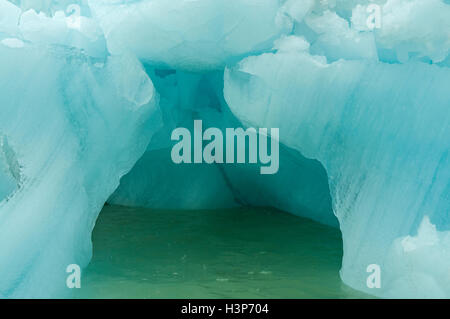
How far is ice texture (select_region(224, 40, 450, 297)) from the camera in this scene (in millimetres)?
3080

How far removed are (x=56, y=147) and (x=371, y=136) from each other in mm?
1785

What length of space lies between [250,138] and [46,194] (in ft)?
6.31

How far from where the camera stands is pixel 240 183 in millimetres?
5688

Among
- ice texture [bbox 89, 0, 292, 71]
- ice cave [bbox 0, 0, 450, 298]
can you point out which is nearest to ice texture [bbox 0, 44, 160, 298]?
ice cave [bbox 0, 0, 450, 298]

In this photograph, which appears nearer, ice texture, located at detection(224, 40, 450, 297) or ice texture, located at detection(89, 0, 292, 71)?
ice texture, located at detection(224, 40, 450, 297)

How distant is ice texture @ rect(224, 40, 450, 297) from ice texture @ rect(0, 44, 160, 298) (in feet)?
2.59

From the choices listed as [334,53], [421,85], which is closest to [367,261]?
[421,85]

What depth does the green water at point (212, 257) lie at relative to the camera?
10.2 feet
